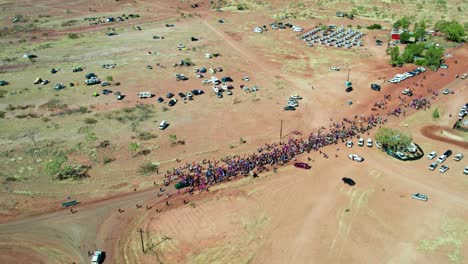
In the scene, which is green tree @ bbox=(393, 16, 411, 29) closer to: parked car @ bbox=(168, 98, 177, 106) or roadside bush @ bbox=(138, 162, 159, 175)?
parked car @ bbox=(168, 98, 177, 106)

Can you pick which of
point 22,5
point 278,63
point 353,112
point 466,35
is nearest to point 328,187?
point 353,112

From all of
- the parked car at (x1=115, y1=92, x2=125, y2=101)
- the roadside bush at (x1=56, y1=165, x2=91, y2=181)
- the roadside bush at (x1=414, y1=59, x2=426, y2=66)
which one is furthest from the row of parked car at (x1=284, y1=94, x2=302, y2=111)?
the roadside bush at (x1=56, y1=165, x2=91, y2=181)

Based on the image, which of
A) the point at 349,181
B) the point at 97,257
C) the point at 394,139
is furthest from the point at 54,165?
the point at 394,139

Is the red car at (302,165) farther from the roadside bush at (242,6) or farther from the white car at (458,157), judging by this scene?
the roadside bush at (242,6)

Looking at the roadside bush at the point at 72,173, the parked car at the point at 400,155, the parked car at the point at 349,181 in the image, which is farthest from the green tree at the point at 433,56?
the roadside bush at the point at 72,173

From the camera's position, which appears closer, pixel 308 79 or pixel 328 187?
pixel 328 187

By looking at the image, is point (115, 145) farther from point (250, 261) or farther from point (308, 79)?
point (308, 79)

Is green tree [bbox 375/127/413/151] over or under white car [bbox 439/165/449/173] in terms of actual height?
over
